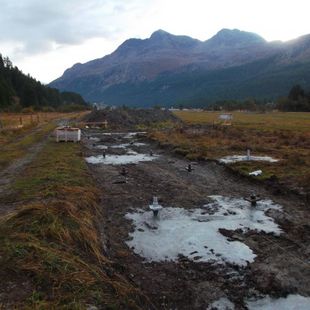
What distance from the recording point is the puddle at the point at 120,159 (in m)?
25.2

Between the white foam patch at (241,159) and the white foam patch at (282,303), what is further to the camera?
the white foam patch at (241,159)

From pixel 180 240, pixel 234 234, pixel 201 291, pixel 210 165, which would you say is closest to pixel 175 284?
pixel 201 291

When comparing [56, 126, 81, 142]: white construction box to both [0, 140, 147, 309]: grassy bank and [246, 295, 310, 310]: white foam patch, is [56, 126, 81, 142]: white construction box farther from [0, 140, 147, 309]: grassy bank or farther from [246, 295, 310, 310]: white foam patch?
[246, 295, 310, 310]: white foam patch

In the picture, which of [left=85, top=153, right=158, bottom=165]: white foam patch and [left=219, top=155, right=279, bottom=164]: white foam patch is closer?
[left=219, top=155, right=279, bottom=164]: white foam patch

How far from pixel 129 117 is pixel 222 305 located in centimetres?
6198

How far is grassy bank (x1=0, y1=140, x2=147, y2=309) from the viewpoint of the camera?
22.5ft

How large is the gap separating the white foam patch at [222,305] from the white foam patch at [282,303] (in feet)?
1.08

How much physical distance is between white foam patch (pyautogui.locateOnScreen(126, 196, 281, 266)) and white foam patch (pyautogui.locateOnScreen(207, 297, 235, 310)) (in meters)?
1.76

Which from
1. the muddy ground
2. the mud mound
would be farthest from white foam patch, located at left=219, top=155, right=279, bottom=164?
the mud mound

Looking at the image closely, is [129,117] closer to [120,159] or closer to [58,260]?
[120,159]

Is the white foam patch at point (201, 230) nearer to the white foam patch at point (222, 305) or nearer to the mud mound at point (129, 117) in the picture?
the white foam patch at point (222, 305)

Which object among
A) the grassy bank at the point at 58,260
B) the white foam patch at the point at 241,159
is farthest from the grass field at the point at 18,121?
the grassy bank at the point at 58,260

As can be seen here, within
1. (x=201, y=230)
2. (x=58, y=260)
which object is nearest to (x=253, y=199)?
(x=201, y=230)

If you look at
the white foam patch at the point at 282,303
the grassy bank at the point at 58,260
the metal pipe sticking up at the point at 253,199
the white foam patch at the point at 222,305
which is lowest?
the metal pipe sticking up at the point at 253,199
